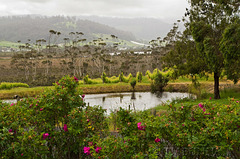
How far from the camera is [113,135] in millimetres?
4512

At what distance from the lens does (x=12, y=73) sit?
55156 millimetres

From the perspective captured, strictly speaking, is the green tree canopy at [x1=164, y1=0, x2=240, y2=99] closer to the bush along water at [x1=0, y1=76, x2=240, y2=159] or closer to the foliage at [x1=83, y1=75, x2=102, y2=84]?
the bush along water at [x1=0, y1=76, x2=240, y2=159]

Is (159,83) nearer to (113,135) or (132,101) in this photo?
(132,101)

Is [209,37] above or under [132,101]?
above

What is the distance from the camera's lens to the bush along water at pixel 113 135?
3.91 meters

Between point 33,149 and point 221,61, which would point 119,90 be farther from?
point 33,149

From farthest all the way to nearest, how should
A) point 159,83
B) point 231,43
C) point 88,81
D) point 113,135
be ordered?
point 88,81 → point 159,83 → point 231,43 → point 113,135

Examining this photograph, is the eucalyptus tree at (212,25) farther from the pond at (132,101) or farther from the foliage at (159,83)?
the foliage at (159,83)

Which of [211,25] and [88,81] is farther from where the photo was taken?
[88,81]

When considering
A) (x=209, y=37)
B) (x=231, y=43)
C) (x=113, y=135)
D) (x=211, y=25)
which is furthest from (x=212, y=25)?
(x=113, y=135)

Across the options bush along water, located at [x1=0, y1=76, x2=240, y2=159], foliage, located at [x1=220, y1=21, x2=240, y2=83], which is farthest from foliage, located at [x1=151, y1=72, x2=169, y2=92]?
bush along water, located at [x1=0, y1=76, x2=240, y2=159]

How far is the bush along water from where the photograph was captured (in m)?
3.91

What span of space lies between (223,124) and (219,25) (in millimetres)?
12526

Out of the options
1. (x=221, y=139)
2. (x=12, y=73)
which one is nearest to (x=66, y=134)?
(x=221, y=139)
